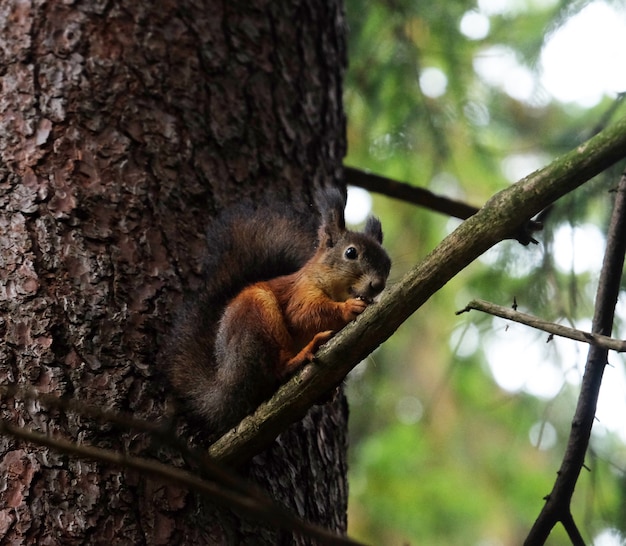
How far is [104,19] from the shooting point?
6.81ft

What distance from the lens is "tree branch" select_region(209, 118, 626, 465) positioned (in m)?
1.10

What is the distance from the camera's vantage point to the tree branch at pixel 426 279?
1.10 m

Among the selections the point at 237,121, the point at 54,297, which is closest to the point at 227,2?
the point at 237,121

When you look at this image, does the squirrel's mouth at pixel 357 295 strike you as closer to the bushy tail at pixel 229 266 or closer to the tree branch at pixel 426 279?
the bushy tail at pixel 229 266

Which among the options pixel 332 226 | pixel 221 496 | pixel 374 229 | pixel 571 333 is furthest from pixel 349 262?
pixel 221 496

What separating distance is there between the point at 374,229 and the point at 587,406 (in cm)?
96

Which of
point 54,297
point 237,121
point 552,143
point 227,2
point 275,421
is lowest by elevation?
point 275,421

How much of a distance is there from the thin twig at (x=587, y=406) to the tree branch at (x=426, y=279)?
33 centimetres

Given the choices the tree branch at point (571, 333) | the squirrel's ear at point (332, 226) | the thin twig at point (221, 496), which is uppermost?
the squirrel's ear at point (332, 226)

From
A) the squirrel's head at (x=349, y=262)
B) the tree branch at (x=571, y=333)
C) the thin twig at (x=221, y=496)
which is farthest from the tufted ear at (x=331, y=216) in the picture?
the thin twig at (x=221, y=496)

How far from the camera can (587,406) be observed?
1.40m

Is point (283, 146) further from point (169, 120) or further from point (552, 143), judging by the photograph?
point (552, 143)

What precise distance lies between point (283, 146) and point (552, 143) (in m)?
1.05

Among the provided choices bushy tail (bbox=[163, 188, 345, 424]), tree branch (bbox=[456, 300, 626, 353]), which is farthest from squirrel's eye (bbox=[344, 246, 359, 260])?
tree branch (bbox=[456, 300, 626, 353])
